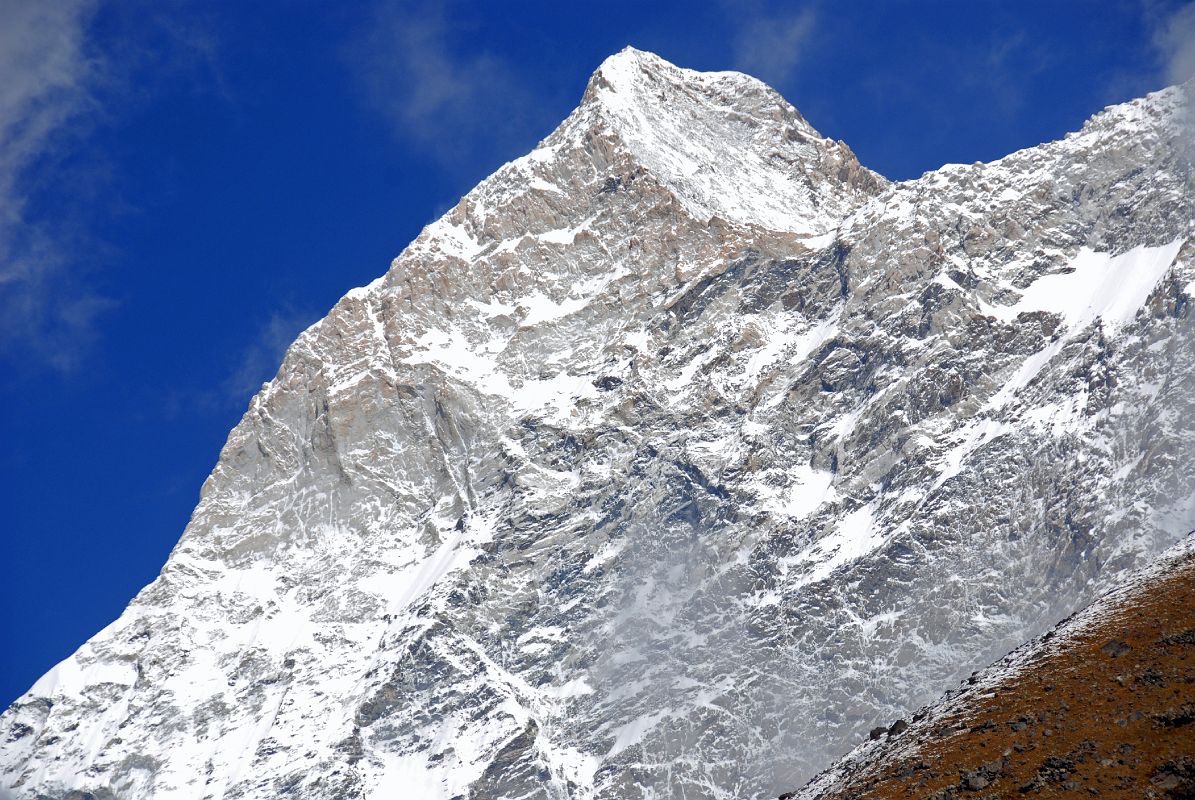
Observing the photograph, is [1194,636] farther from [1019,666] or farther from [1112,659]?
[1019,666]

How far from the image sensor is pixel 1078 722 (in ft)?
195

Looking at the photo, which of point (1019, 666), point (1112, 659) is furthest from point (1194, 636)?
point (1019, 666)

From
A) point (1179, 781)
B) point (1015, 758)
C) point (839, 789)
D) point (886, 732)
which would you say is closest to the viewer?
point (1179, 781)

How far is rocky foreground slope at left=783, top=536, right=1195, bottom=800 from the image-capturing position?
2229 inches

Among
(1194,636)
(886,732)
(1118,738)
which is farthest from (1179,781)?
(886,732)

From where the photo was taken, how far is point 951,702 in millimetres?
67500

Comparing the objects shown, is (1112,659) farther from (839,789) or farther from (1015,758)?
(839,789)

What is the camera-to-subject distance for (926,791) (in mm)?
59594

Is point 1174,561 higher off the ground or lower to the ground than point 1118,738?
higher

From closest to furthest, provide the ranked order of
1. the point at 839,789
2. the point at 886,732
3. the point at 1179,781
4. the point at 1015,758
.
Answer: the point at 1179,781, the point at 1015,758, the point at 839,789, the point at 886,732

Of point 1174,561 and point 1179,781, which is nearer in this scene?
point 1179,781

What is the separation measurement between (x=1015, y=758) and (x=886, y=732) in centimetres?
1415

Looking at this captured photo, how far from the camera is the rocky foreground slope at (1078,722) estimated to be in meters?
56.6

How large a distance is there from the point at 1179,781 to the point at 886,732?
19438 millimetres
